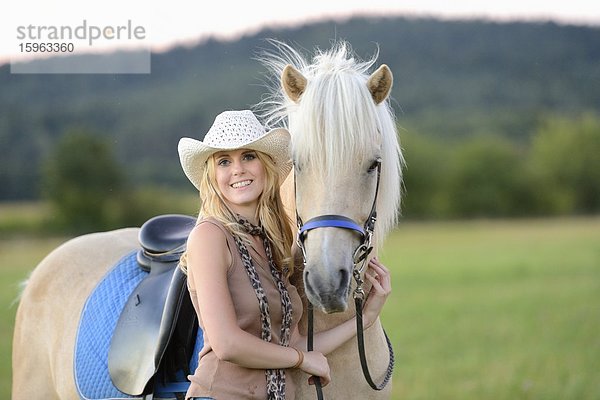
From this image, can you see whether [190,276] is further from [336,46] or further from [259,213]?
[336,46]

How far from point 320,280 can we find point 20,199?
119 feet

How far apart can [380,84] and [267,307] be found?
920 millimetres

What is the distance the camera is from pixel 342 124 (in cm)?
250

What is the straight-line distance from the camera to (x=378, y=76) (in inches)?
104

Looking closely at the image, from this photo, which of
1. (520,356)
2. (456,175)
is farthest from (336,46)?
(456,175)

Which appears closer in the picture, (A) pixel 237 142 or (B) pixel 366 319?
(A) pixel 237 142

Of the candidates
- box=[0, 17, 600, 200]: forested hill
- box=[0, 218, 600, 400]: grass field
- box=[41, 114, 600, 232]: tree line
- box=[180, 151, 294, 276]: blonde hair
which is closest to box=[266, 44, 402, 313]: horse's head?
box=[180, 151, 294, 276]: blonde hair

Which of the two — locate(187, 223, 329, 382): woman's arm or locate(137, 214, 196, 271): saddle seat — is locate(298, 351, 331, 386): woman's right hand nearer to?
locate(187, 223, 329, 382): woman's arm

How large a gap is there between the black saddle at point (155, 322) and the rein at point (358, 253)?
2.28 ft

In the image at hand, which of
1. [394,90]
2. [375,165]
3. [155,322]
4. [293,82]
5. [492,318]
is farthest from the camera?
[394,90]

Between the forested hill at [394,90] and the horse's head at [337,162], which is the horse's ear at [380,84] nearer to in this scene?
the horse's head at [337,162]

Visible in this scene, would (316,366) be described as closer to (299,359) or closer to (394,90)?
(299,359)

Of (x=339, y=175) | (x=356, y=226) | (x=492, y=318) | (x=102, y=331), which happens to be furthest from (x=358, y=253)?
(x=492, y=318)

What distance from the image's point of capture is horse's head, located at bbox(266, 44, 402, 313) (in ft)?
7.67
